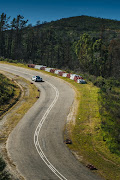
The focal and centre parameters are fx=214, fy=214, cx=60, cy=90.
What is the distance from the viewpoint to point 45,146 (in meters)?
21.0

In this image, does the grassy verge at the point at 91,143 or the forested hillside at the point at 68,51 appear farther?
the forested hillside at the point at 68,51

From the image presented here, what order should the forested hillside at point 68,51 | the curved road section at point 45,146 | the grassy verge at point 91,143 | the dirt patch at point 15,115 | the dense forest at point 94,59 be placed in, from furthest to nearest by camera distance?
the forested hillside at point 68,51, the dense forest at point 94,59, the grassy verge at point 91,143, the dirt patch at point 15,115, the curved road section at point 45,146

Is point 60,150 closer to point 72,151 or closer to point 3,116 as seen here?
point 72,151

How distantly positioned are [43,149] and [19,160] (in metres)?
2.84

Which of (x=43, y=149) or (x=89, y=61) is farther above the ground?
(x=89, y=61)

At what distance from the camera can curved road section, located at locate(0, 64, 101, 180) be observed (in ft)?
54.2

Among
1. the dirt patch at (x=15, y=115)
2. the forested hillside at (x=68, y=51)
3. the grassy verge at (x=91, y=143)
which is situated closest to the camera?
the dirt patch at (x=15, y=115)

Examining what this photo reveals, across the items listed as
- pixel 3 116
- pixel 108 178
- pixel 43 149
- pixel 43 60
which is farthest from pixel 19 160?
pixel 43 60

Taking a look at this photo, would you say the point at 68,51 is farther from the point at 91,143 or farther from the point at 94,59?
the point at 91,143

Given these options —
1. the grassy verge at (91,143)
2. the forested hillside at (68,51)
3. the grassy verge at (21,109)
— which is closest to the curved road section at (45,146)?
the grassy verge at (21,109)

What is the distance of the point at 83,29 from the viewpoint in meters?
169

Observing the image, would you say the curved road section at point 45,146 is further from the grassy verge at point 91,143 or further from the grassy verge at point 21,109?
the grassy verge at point 91,143

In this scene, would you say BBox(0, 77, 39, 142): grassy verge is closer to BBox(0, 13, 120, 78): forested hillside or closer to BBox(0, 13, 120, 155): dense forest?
BBox(0, 13, 120, 155): dense forest

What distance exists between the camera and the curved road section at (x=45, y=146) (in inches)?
651
